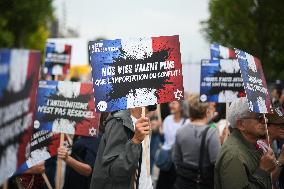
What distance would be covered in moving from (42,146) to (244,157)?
2.11 m

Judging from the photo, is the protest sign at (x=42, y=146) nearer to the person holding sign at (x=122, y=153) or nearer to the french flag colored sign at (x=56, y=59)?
the person holding sign at (x=122, y=153)

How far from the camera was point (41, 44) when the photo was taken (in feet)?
188

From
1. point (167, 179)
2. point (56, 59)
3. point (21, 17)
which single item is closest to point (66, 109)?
point (167, 179)

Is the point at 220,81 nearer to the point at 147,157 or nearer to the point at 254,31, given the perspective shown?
the point at 147,157

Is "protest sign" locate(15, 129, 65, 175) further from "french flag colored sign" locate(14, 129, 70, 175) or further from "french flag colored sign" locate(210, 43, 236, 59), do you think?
"french flag colored sign" locate(210, 43, 236, 59)

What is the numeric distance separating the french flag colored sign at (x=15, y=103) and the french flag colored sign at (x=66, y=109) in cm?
225

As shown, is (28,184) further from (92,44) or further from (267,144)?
(267,144)

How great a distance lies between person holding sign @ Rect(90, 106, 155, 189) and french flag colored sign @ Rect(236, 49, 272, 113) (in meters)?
0.87

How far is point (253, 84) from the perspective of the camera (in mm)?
3814

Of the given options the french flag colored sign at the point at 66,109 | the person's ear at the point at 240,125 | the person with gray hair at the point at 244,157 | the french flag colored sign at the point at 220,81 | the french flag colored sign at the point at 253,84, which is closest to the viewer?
the person with gray hair at the point at 244,157

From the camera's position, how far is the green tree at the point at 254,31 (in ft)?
52.8

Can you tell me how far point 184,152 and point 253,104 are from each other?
5.95ft

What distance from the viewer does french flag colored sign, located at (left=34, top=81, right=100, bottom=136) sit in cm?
481

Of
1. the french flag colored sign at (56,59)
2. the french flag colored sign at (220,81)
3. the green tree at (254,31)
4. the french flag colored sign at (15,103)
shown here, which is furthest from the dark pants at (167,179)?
the green tree at (254,31)
